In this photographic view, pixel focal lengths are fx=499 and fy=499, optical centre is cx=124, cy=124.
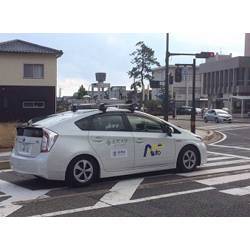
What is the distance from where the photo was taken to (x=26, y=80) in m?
42.9

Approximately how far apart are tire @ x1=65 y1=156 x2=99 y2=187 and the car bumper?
43 cm

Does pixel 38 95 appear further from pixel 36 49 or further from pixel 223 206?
pixel 223 206

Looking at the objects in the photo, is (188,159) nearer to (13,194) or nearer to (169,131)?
(169,131)

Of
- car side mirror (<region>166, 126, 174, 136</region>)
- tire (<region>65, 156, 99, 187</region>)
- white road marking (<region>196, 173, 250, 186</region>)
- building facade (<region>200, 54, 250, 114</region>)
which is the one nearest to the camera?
tire (<region>65, 156, 99, 187</region>)

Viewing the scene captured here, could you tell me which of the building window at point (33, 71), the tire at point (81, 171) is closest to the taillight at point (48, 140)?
the tire at point (81, 171)

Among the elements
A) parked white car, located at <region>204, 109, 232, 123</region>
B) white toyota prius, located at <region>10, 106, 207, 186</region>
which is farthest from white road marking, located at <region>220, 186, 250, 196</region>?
parked white car, located at <region>204, 109, 232, 123</region>

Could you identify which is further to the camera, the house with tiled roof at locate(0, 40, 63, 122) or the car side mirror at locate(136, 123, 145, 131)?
the house with tiled roof at locate(0, 40, 63, 122)

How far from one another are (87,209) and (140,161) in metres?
2.79

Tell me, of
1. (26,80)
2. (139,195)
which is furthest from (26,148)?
(26,80)

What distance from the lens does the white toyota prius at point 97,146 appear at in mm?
9008

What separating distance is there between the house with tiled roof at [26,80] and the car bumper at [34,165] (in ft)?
110

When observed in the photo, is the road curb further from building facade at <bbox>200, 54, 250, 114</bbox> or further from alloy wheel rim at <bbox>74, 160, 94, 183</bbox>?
building facade at <bbox>200, 54, 250, 114</bbox>

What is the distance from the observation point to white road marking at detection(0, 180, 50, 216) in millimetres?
7395

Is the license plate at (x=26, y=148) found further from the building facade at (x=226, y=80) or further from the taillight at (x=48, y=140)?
the building facade at (x=226, y=80)
